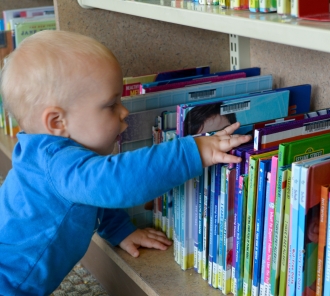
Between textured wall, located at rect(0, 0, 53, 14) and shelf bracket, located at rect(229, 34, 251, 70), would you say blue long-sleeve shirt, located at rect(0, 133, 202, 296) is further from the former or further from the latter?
textured wall, located at rect(0, 0, 53, 14)

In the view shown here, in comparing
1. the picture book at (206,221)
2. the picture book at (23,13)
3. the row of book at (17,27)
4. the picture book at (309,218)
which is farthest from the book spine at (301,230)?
the picture book at (23,13)

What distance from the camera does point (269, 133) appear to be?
0.83 meters

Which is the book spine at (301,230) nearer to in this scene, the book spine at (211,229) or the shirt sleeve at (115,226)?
the book spine at (211,229)

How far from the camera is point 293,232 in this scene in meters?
0.76

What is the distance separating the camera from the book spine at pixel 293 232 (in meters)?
0.73

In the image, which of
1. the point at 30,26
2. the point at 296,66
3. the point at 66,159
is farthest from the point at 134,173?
the point at 30,26

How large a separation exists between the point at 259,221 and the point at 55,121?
15.1 inches

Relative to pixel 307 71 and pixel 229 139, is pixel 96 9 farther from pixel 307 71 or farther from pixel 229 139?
pixel 229 139

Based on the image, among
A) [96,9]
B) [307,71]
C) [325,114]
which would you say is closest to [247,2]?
[325,114]

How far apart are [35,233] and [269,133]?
45 centimetres

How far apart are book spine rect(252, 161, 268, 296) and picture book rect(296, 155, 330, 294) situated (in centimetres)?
8

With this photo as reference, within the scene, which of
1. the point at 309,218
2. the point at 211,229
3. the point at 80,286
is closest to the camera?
the point at 309,218

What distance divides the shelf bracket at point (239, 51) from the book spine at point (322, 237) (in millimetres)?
726

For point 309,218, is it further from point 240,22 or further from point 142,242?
point 142,242
